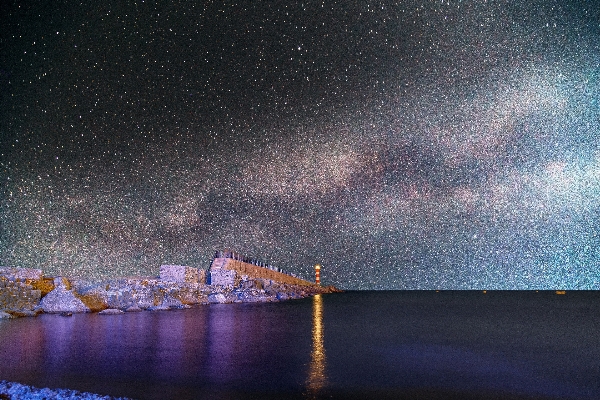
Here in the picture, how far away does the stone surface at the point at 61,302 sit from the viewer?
25297mm

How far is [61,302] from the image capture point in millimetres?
25688

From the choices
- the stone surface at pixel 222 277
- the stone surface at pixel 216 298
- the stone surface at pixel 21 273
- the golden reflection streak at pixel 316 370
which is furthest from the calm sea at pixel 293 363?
the stone surface at pixel 222 277

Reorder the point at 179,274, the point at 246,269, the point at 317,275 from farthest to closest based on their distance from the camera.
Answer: the point at 317,275 → the point at 246,269 → the point at 179,274

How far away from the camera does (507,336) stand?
1869cm

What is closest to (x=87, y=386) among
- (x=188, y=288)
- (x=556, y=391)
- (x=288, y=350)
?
(x=288, y=350)

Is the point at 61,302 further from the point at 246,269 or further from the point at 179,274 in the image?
the point at 246,269

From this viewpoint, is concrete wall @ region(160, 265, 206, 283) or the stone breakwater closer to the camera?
the stone breakwater

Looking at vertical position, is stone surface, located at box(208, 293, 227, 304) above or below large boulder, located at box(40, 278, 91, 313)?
below

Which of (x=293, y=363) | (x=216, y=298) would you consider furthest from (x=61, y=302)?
(x=293, y=363)

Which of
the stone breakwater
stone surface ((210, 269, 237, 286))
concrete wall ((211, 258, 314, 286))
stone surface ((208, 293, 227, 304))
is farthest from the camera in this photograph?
concrete wall ((211, 258, 314, 286))

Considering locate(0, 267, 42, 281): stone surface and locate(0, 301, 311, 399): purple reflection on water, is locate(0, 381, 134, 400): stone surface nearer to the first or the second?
locate(0, 301, 311, 399): purple reflection on water

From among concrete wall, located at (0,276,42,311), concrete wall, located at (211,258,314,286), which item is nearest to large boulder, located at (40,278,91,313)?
concrete wall, located at (0,276,42,311)

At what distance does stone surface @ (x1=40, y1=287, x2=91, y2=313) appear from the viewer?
25.3m

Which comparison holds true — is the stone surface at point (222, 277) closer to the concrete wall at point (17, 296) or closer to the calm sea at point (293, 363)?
the concrete wall at point (17, 296)
